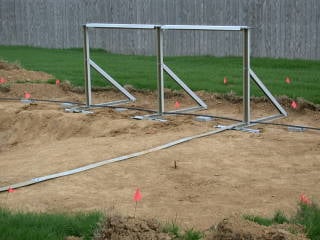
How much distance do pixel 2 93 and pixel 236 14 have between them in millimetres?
7839

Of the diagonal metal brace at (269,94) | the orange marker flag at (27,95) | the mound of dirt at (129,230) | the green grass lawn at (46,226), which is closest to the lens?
the mound of dirt at (129,230)

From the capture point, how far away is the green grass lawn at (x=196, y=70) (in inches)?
547

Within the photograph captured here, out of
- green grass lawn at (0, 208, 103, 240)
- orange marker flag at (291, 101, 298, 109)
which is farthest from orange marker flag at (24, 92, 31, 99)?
green grass lawn at (0, 208, 103, 240)

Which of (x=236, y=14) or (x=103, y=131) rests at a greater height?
(x=236, y=14)

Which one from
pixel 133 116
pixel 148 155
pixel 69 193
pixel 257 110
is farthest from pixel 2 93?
pixel 69 193

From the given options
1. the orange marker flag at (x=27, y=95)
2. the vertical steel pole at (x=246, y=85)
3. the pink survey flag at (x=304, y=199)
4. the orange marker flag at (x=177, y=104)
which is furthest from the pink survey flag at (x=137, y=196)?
the orange marker flag at (x=27, y=95)

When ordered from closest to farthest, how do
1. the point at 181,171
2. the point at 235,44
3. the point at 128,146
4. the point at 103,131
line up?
1. the point at 181,171
2. the point at 128,146
3. the point at 103,131
4. the point at 235,44

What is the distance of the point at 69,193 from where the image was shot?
8.05 m

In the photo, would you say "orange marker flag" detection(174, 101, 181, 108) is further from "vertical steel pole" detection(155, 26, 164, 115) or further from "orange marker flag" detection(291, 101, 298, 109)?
"orange marker flag" detection(291, 101, 298, 109)

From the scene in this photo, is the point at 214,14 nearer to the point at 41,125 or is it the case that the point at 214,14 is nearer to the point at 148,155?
the point at 41,125

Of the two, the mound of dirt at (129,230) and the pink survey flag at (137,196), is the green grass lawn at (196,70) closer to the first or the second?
the pink survey flag at (137,196)

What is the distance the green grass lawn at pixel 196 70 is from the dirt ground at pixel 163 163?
0.95 meters

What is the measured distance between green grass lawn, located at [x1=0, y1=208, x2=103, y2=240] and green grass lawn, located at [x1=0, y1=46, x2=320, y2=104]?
6717 mm

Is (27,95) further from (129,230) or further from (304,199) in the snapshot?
Result: (129,230)
